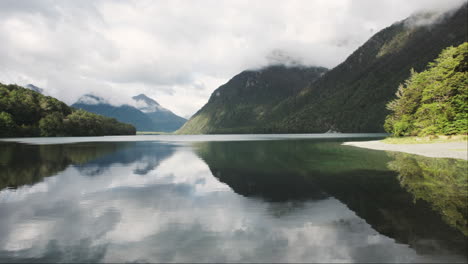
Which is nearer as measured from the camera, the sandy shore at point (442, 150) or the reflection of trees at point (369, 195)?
the reflection of trees at point (369, 195)

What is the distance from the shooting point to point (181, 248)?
11.1 metres

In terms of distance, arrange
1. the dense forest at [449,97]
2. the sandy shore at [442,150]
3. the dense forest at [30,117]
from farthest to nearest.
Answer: the dense forest at [30,117] < the dense forest at [449,97] < the sandy shore at [442,150]

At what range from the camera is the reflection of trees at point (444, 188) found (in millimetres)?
14231

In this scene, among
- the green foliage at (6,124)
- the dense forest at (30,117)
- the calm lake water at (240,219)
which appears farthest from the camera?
the dense forest at (30,117)

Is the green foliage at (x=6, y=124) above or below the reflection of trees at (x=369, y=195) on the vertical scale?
above

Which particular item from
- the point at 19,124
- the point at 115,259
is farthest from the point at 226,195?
the point at 19,124

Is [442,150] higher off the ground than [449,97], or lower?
lower

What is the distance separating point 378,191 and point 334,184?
4.20 metres

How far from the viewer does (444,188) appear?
66.3 feet

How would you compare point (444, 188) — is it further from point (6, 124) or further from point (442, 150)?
point (6, 124)

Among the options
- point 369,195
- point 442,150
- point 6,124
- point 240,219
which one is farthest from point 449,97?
point 6,124

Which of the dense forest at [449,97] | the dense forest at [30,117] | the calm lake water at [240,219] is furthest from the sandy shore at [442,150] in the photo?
the dense forest at [30,117]

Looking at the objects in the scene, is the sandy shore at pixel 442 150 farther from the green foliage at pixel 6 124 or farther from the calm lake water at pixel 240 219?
the green foliage at pixel 6 124

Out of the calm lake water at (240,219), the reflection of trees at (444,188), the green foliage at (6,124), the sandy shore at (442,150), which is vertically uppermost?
the green foliage at (6,124)
